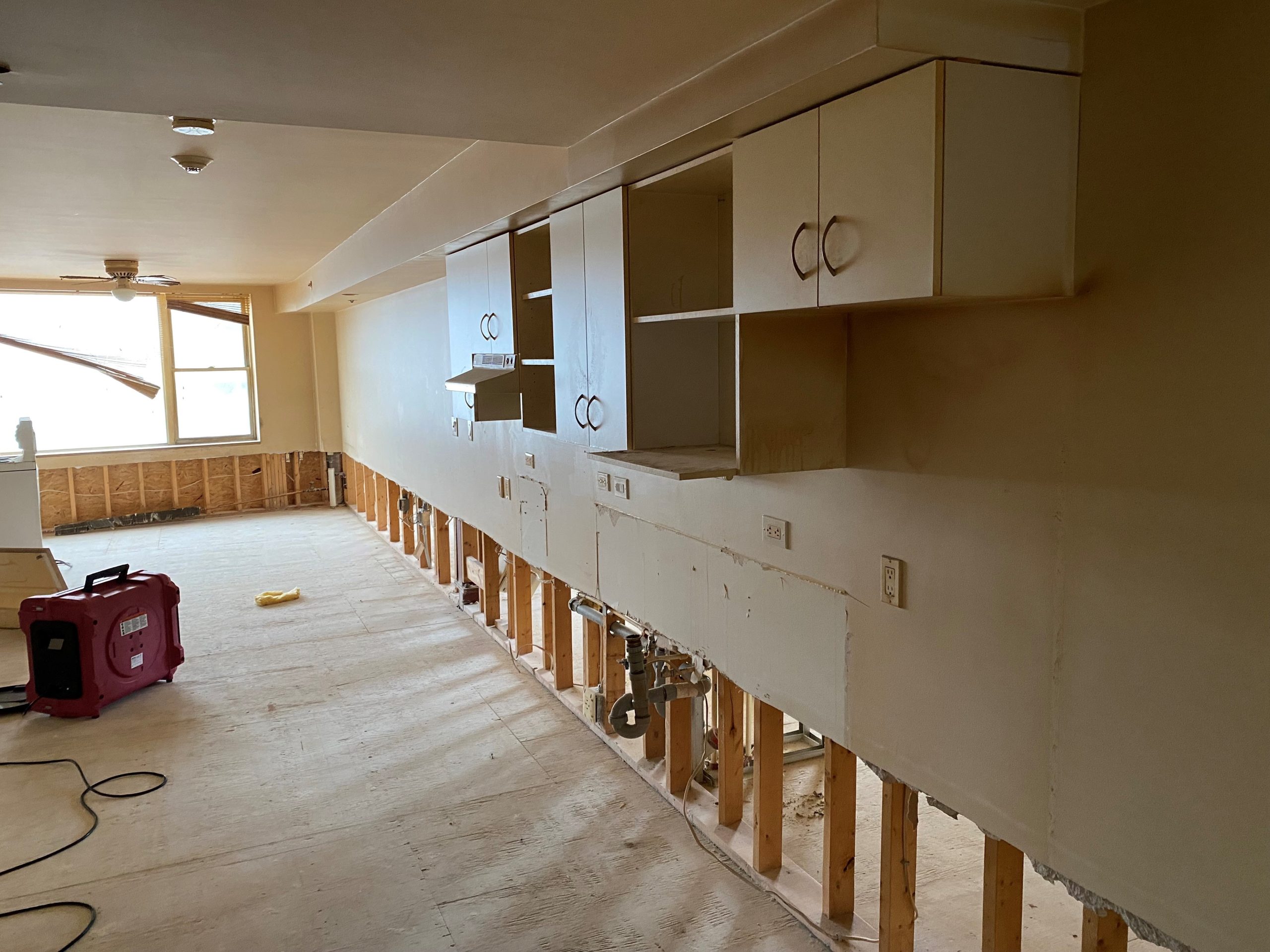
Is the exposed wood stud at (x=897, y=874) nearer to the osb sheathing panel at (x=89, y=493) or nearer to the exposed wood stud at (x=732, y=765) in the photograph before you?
the exposed wood stud at (x=732, y=765)

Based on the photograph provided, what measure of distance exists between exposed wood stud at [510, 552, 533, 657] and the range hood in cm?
142

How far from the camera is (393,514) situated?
8.41 metres

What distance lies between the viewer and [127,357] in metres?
9.64

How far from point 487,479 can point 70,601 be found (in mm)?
2211

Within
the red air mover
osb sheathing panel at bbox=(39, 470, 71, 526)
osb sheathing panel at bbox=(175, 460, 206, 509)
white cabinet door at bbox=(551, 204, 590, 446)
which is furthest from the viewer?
osb sheathing panel at bbox=(175, 460, 206, 509)

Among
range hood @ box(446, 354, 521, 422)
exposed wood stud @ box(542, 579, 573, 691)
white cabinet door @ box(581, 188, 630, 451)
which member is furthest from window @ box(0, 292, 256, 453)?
white cabinet door @ box(581, 188, 630, 451)

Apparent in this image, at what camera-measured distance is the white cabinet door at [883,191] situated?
1.54 metres

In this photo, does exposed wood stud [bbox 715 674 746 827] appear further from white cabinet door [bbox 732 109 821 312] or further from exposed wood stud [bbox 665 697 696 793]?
white cabinet door [bbox 732 109 821 312]

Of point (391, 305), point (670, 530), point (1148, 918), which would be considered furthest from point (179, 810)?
point (391, 305)

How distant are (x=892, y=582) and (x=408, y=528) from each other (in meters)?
6.44

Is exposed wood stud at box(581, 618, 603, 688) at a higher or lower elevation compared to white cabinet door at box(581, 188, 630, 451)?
lower

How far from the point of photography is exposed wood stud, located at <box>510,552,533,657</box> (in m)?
5.20

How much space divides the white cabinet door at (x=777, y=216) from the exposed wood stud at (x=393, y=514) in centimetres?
668

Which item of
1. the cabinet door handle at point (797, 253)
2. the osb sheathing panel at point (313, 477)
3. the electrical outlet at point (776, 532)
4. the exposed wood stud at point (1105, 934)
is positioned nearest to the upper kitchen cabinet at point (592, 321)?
the electrical outlet at point (776, 532)
